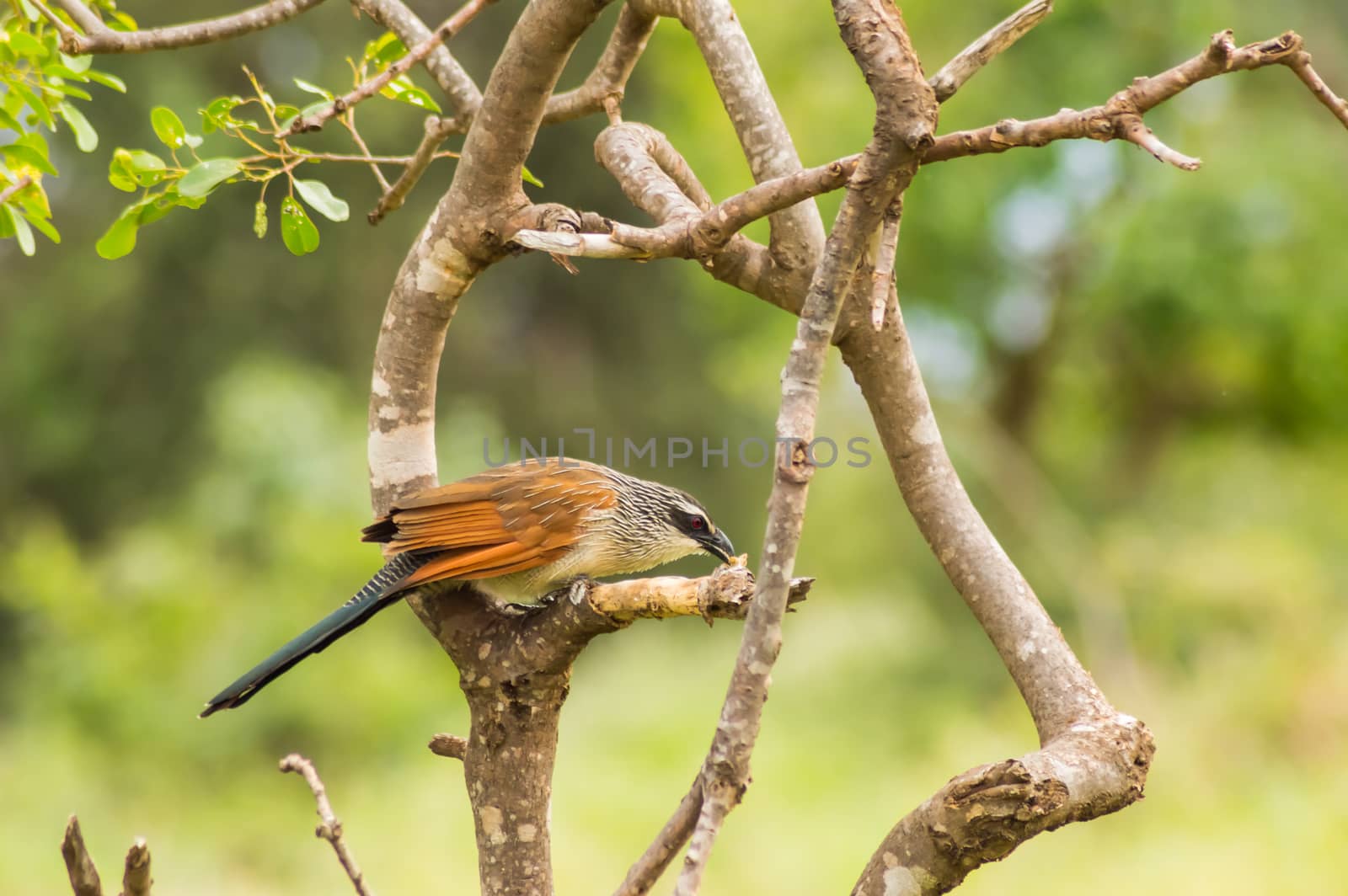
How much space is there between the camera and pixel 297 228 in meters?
2.05

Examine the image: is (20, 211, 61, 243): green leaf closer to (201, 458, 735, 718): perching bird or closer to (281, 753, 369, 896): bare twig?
(201, 458, 735, 718): perching bird

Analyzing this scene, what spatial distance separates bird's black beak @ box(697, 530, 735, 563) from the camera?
2900mm

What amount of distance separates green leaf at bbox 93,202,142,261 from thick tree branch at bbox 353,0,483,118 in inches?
24.7

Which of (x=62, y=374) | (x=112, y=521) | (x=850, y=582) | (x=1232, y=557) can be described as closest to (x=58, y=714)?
(x=112, y=521)

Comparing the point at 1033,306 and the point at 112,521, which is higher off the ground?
the point at 1033,306

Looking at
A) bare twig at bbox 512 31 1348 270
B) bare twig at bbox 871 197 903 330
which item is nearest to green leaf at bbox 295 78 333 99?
bare twig at bbox 512 31 1348 270

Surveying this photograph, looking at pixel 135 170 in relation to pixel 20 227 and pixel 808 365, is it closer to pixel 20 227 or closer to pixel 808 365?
pixel 20 227

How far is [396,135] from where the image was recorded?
8.91 meters

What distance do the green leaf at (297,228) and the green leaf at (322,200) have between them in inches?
1.2

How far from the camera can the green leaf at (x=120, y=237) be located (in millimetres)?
1950

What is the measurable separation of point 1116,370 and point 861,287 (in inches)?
325

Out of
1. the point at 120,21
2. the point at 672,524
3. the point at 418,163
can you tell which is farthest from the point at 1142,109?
the point at 120,21

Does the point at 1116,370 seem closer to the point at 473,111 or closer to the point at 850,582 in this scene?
the point at 850,582

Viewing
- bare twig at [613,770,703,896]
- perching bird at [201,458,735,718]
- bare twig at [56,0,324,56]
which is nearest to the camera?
bare twig at [613,770,703,896]
